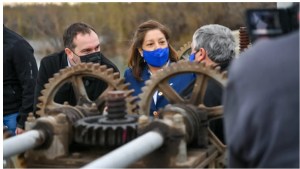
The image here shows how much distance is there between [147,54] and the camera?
3846 millimetres

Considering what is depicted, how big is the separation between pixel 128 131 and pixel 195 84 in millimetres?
539

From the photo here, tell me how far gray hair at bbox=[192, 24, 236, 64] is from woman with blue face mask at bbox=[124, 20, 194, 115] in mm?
419

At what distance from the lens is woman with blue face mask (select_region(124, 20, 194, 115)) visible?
382 centimetres

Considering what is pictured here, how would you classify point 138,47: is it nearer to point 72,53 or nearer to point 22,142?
point 72,53

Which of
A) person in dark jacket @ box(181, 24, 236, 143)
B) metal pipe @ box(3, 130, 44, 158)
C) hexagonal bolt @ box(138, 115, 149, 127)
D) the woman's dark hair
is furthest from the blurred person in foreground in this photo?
the woman's dark hair

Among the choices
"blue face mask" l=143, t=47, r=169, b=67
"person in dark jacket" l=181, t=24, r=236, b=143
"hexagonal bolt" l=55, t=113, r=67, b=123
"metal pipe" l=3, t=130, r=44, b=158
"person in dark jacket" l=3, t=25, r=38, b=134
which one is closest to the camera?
"metal pipe" l=3, t=130, r=44, b=158

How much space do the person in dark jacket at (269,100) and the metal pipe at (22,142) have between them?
33.6 inches

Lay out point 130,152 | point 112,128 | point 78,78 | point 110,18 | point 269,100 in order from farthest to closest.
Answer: point 110,18 < point 78,78 < point 112,128 < point 130,152 < point 269,100

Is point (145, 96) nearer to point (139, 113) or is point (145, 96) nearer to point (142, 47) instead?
point (139, 113)

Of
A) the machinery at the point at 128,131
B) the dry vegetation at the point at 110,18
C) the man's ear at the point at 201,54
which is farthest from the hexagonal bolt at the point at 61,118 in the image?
the dry vegetation at the point at 110,18

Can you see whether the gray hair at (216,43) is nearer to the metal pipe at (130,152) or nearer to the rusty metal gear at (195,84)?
the rusty metal gear at (195,84)

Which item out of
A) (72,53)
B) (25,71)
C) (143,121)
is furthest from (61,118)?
(25,71)

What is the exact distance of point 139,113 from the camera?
2686mm

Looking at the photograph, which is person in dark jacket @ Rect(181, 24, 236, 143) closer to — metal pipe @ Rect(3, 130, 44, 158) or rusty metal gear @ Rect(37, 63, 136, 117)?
rusty metal gear @ Rect(37, 63, 136, 117)
